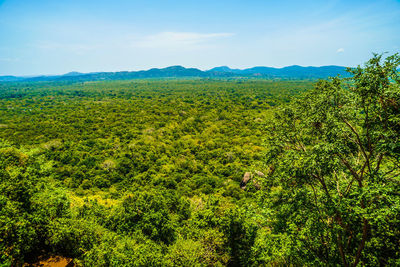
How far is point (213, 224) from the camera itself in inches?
718

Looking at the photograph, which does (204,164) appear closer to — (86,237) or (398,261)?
(86,237)

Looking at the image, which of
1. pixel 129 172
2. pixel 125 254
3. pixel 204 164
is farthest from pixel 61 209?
→ pixel 204 164

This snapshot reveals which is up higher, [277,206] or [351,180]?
[351,180]

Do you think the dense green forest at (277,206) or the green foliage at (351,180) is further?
the dense green forest at (277,206)

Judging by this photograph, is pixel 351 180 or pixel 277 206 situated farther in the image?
pixel 277 206

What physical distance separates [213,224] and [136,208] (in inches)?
316

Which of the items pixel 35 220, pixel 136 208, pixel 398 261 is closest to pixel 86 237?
pixel 35 220

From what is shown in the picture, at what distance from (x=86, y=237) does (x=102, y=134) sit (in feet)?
165

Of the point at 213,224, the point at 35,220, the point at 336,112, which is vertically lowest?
the point at 213,224

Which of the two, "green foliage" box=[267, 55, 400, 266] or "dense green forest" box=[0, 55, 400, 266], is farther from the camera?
"dense green forest" box=[0, 55, 400, 266]

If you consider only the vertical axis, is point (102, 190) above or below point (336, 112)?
below

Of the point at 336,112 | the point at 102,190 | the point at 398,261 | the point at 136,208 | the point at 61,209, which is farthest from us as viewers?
the point at 102,190

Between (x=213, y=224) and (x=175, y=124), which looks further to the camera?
(x=175, y=124)

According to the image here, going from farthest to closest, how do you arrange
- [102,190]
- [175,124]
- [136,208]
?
[175,124]
[102,190]
[136,208]
